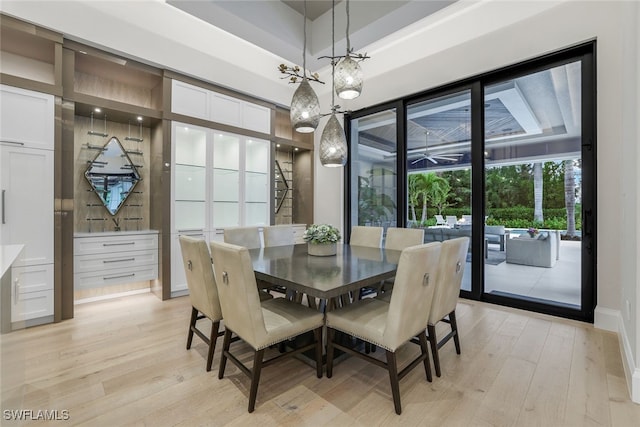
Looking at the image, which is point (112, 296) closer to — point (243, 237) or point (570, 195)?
point (243, 237)

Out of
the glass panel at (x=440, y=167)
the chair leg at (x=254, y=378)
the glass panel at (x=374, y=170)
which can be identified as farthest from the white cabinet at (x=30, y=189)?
the glass panel at (x=440, y=167)

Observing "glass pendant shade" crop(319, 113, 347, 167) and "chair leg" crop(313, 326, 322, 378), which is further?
"glass pendant shade" crop(319, 113, 347, 167)

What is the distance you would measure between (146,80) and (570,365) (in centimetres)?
534

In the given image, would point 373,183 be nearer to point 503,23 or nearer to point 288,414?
point 503,23

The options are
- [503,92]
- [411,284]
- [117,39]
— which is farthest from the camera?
[503,92]

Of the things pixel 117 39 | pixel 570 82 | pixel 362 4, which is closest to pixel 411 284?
pixel 362 4

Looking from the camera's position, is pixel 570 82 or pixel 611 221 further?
pixel 570 82

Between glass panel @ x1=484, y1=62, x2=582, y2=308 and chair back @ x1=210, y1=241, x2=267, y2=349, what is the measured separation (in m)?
3.14

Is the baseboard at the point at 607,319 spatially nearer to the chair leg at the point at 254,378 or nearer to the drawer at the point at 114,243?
the chair leg at the point at 254,378

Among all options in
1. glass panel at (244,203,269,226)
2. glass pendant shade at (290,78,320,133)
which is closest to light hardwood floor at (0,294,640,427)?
glass pendant shade at (290,78,320,133)

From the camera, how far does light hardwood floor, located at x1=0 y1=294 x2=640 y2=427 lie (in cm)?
165

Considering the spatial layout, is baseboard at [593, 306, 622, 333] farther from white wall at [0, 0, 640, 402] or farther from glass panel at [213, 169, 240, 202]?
glass panel at [213, 169, 240, 202]

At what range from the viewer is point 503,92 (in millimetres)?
3576

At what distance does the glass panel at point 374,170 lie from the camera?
15.3 feet
